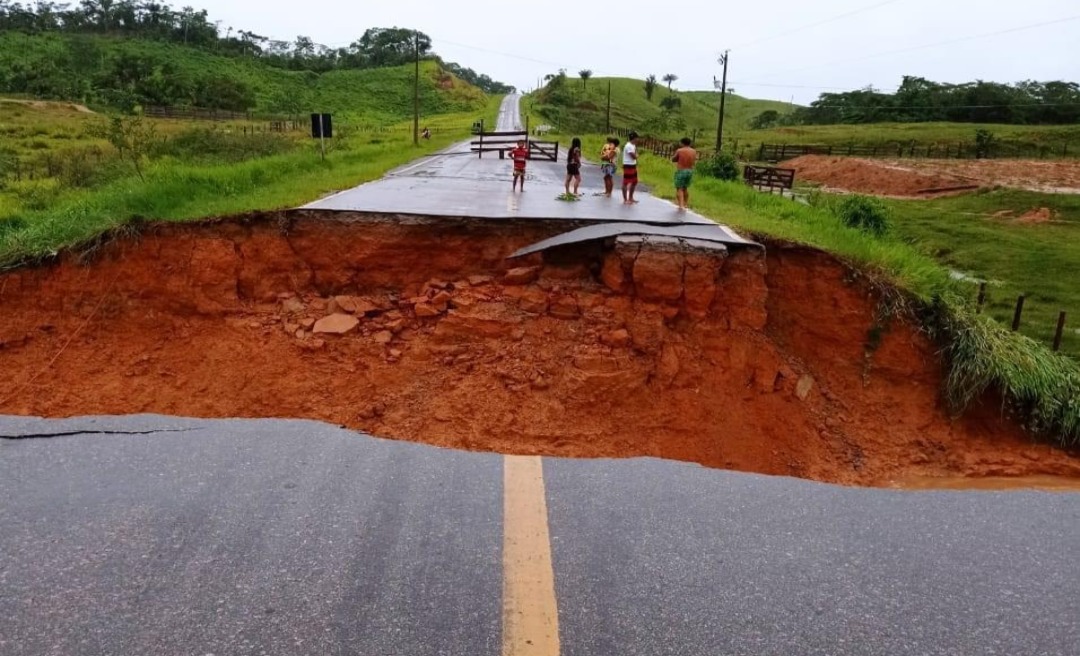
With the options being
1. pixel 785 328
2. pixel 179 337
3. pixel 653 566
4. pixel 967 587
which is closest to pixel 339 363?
pixel 179 337

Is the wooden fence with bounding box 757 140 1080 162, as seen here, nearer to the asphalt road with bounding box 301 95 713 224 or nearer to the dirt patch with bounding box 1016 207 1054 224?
the dirt patch with bounding box 1016 207 1054 224

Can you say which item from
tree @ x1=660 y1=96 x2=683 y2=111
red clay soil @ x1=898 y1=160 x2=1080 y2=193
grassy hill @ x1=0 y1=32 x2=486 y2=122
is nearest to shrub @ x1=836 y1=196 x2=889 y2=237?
red clay soil @ x1=898 y1=160 x2=1080 y2=193

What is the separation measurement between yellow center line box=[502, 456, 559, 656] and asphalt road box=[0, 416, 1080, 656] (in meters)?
0.06

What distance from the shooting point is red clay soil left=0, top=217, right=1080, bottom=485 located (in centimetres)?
645

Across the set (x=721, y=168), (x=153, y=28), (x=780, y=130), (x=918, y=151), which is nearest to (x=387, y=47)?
(x=153, y=28)

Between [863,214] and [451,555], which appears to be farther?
[863,214]

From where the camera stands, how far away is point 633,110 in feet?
272

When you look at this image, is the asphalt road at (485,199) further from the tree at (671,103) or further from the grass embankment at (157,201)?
the tree at (671,103)

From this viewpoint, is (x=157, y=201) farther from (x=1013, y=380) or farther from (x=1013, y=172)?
(x=1013, y=172)

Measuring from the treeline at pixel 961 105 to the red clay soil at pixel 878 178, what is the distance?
123 ft

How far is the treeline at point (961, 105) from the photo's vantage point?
66812mm

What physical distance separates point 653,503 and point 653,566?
2.69ft

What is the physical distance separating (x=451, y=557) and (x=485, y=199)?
28.1 ft

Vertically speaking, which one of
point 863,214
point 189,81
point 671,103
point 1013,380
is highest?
point 671,103
